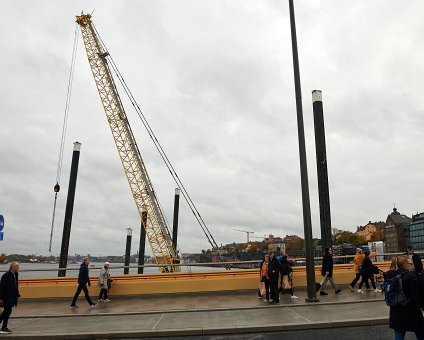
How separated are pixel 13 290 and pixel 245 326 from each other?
19.6 feet

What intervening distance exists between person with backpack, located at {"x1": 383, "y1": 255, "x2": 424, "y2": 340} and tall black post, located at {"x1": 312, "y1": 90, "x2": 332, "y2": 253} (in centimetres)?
1367

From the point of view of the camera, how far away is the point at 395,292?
5438mm

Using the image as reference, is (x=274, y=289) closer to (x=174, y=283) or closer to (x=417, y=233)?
(x=174, y=283)

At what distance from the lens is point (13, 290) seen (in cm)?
957

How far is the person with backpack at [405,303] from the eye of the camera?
5.34 m

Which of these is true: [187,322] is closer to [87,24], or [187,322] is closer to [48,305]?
[48,305]

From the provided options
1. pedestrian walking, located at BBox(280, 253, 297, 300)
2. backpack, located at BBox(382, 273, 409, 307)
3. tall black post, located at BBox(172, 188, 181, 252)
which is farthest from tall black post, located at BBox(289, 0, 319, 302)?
tall black post, located at BBox(172, 188, 181, 252)

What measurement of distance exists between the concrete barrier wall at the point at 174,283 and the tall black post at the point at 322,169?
386cm

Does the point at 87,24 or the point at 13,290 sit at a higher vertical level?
the point at 87,24

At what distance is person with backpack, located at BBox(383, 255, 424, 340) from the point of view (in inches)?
210

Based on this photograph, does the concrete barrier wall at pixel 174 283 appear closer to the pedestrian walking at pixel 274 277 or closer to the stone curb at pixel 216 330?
the pedestrian walking at pixel 274 277

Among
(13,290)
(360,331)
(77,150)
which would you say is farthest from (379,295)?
(77,150)

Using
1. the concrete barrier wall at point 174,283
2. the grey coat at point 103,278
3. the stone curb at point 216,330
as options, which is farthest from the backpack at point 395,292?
the grey coat at point 103,278

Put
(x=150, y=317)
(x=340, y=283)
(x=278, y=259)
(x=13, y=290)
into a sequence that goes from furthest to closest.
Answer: (x=340, y=283), (x=278, y=259), (x=150, y=317), (x=13, y=290)
